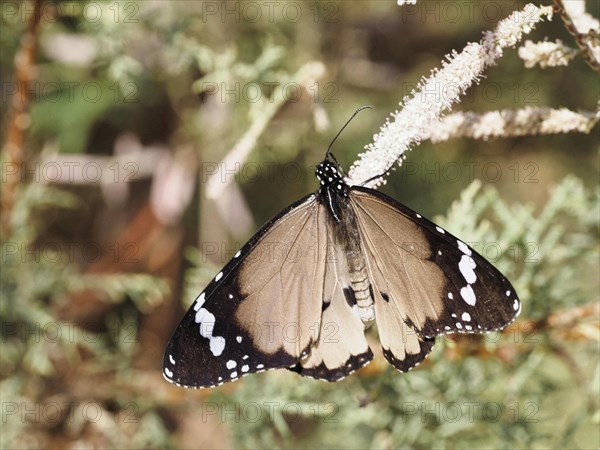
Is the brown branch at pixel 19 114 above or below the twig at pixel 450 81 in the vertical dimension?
below

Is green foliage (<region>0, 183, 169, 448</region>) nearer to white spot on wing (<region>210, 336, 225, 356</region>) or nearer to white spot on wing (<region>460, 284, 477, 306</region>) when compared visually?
white spot on wing (<region>210, 336, 225, 356</region>)

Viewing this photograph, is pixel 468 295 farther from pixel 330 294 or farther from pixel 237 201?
pixel 237 201

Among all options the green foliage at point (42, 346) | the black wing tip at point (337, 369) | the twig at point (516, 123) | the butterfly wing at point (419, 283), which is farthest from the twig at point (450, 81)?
the green foliage at point (42, 346)

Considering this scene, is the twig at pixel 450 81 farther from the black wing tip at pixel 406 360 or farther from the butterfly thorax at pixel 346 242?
the black wing tip at pixel 406 360

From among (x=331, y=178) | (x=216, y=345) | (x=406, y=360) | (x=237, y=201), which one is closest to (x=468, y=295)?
(x=406, y=360)

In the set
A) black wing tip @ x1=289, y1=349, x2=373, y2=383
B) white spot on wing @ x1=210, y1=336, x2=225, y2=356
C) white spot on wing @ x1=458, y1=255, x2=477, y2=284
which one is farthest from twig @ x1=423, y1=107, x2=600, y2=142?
white spot on wing @ x1=210, y1=336, x2=225, y2=356

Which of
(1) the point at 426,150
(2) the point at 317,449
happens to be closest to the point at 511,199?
(1) the point at 426,150
